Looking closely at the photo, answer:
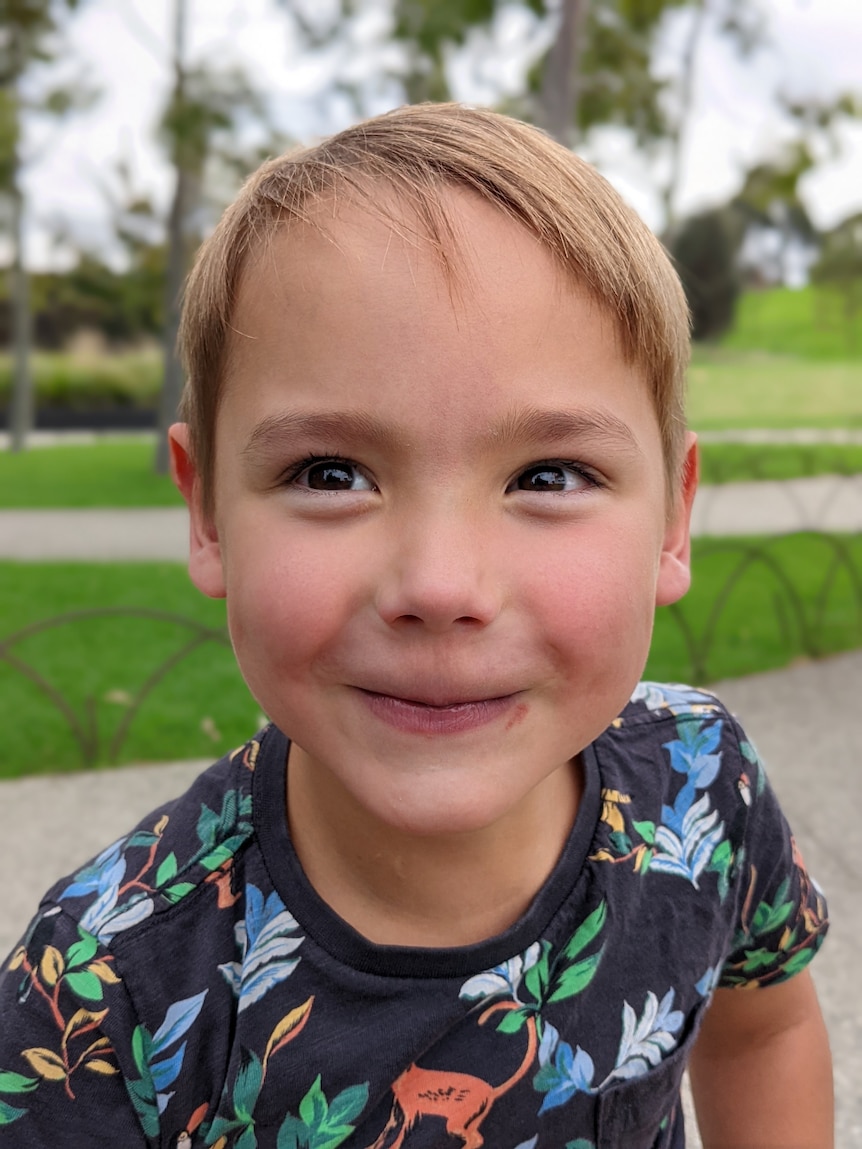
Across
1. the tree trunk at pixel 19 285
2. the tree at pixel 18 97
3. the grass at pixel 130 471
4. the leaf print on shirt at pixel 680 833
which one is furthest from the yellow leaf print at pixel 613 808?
the tree trunk at pixel 19 285

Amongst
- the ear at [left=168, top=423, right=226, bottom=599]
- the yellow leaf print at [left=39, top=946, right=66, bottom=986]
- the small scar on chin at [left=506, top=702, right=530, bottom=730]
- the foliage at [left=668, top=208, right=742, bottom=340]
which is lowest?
the foliage at [left=668, top=208, right=742, bottom=340]

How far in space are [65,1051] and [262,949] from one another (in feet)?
0.69

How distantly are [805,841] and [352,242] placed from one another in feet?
8.68

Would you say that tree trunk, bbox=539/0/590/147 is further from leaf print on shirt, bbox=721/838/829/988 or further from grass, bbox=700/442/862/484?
leaf print on shirt, bbox=721/838/829/988

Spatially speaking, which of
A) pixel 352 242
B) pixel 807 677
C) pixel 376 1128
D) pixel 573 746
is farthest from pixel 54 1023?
pixel 807 677

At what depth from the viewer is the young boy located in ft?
3.21

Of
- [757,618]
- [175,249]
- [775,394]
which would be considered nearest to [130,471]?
[175,249]

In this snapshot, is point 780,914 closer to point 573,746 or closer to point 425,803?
point 573,746

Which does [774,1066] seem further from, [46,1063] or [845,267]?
[845,267]

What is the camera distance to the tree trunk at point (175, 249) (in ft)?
32.5

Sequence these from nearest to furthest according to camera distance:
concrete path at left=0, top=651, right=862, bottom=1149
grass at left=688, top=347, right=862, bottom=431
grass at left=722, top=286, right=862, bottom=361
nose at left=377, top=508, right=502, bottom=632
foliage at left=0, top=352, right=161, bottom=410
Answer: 1. nose at left=377, top=508, right=502, bottom=632
2. concrete path at left=0, top=651, right=862, bottom=1149
3. grass at left=688, top=347, right=862, bottom=431
4. grass at left=722, top=286, right=862, bottom=361
5. foliage at left=0, top=352, right=161, bottom=410

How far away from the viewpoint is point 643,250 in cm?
117

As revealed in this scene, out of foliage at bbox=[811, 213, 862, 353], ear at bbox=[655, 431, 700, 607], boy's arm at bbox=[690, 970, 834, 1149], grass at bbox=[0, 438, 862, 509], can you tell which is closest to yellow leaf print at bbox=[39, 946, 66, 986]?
ear at bbox=[655, 431, 700, 607]

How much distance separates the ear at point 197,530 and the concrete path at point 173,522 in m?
6.32
